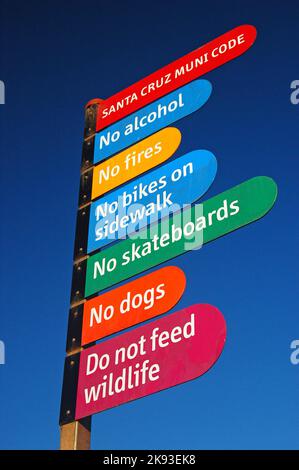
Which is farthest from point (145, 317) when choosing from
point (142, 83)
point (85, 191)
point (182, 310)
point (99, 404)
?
point (142, 83)

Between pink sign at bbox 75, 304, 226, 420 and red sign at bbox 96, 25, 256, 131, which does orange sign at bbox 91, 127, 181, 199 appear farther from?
pink sign at bbox 75, 304, 226, 420

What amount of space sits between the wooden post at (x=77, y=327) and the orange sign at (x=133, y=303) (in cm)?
8

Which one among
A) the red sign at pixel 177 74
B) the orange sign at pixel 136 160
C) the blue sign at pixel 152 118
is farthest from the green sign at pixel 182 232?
the red sign at pixel 177 74

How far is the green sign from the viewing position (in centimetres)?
383

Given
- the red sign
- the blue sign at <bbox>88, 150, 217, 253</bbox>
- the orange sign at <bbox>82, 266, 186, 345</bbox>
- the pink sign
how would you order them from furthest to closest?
the red sign < the blue sign at <bbox>88, 150, 217, 253</bbox> < the orange sign at <bbox>82, 266, 186, 345</bbox> < the pink sign

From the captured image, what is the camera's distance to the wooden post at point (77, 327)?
12.0ft

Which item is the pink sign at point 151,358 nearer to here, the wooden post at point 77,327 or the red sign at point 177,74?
the wooden post at point 77,327

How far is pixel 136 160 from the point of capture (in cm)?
461

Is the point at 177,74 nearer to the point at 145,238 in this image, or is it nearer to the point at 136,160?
the point at 136,160

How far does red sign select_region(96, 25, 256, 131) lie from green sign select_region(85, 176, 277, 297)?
1279mm

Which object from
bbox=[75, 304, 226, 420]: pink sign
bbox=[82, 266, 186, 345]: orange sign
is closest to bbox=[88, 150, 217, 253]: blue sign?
bbox=[82, 266, 186, 345]: orange sign

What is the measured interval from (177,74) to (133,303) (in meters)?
2.01

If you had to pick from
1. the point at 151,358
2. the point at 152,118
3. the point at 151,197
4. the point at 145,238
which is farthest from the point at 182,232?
the point at 152,118
